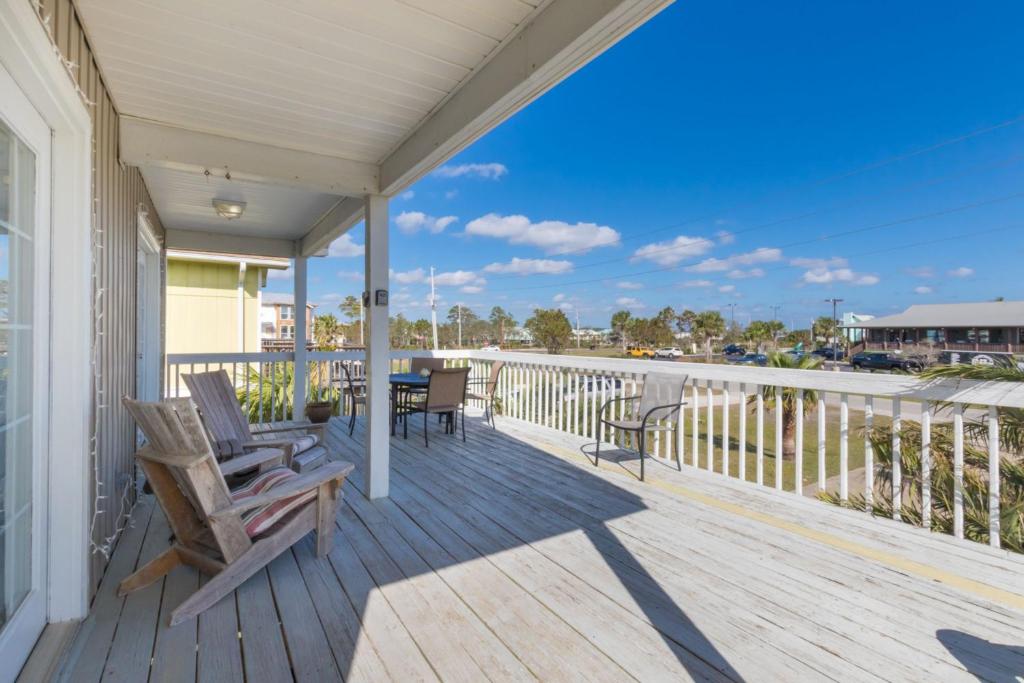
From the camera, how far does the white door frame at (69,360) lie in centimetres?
185

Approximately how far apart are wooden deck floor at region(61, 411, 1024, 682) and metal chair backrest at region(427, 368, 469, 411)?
6.12 ft

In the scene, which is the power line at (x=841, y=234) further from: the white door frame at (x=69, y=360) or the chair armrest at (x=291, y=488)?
the white door frame at (x=69, y=360)

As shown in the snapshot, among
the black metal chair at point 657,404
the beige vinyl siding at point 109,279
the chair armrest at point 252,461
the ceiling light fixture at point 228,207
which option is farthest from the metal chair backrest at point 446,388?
the beige vinyl siding at point 109,279

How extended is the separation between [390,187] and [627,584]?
2.89 m

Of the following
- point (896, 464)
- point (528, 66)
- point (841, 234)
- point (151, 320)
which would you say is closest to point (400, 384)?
point (151, 320)

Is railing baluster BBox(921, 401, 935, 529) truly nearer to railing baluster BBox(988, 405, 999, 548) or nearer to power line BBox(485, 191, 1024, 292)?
railing baluster BBox(988, 405, 999, 548)

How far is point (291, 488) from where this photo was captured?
89.4 inches

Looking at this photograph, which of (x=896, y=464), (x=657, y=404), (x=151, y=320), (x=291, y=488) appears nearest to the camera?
(x=291, y=488)

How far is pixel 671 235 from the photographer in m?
44.2

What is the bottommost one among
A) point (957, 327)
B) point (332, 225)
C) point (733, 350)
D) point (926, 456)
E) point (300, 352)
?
point (926, 456)

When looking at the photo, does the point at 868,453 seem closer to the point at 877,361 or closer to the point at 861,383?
the point at 861,383

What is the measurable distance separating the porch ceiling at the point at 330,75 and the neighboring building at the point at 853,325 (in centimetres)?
4557

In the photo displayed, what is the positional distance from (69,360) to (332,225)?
3457mm

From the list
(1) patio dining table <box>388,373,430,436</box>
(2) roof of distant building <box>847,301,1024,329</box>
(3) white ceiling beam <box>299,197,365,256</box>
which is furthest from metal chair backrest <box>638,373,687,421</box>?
(2) roof of distant building <box>847,301,1024,329</box>
